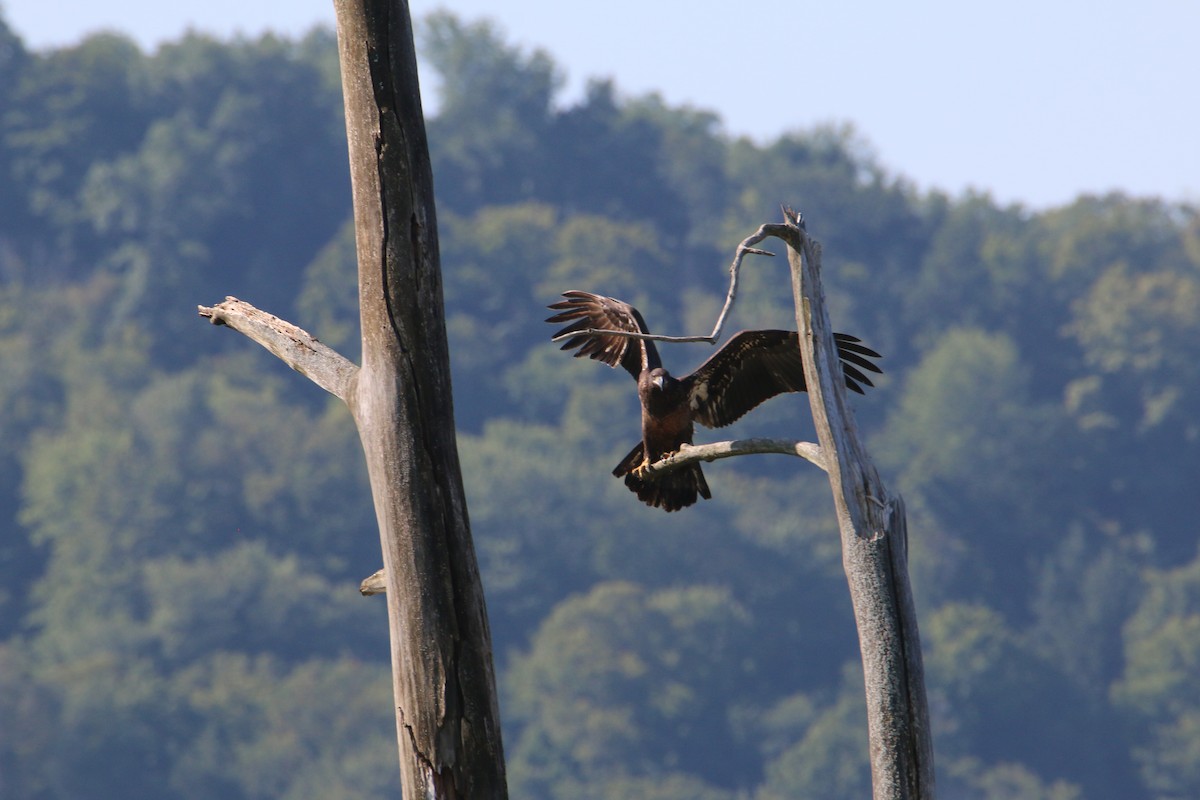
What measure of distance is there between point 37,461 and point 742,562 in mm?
32002

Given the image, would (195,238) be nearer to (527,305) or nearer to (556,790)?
(527,305)

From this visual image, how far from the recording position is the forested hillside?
243 ft

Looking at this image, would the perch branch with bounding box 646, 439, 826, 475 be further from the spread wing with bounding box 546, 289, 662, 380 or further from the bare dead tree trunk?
the spread wing with bounding box 546, 289, 662, 380

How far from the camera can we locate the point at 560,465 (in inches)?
3487

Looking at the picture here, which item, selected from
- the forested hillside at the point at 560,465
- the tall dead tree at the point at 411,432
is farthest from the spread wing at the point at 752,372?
the forested hillside at the point at 560,465

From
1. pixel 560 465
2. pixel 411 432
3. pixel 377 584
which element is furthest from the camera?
pixel 560 465

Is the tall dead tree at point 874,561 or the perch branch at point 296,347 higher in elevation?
the perch branch at point 296,347

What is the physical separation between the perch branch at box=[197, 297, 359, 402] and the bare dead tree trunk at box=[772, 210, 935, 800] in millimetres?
1777

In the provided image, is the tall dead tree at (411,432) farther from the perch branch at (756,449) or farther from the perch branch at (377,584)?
the perch branch at (756,449)

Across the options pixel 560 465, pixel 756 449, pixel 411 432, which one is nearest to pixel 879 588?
pixel 756 449

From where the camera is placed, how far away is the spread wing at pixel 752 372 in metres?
7.64

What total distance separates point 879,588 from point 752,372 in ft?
5.84

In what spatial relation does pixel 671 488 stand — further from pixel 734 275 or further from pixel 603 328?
pixel 734 275

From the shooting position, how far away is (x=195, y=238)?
99062mm
